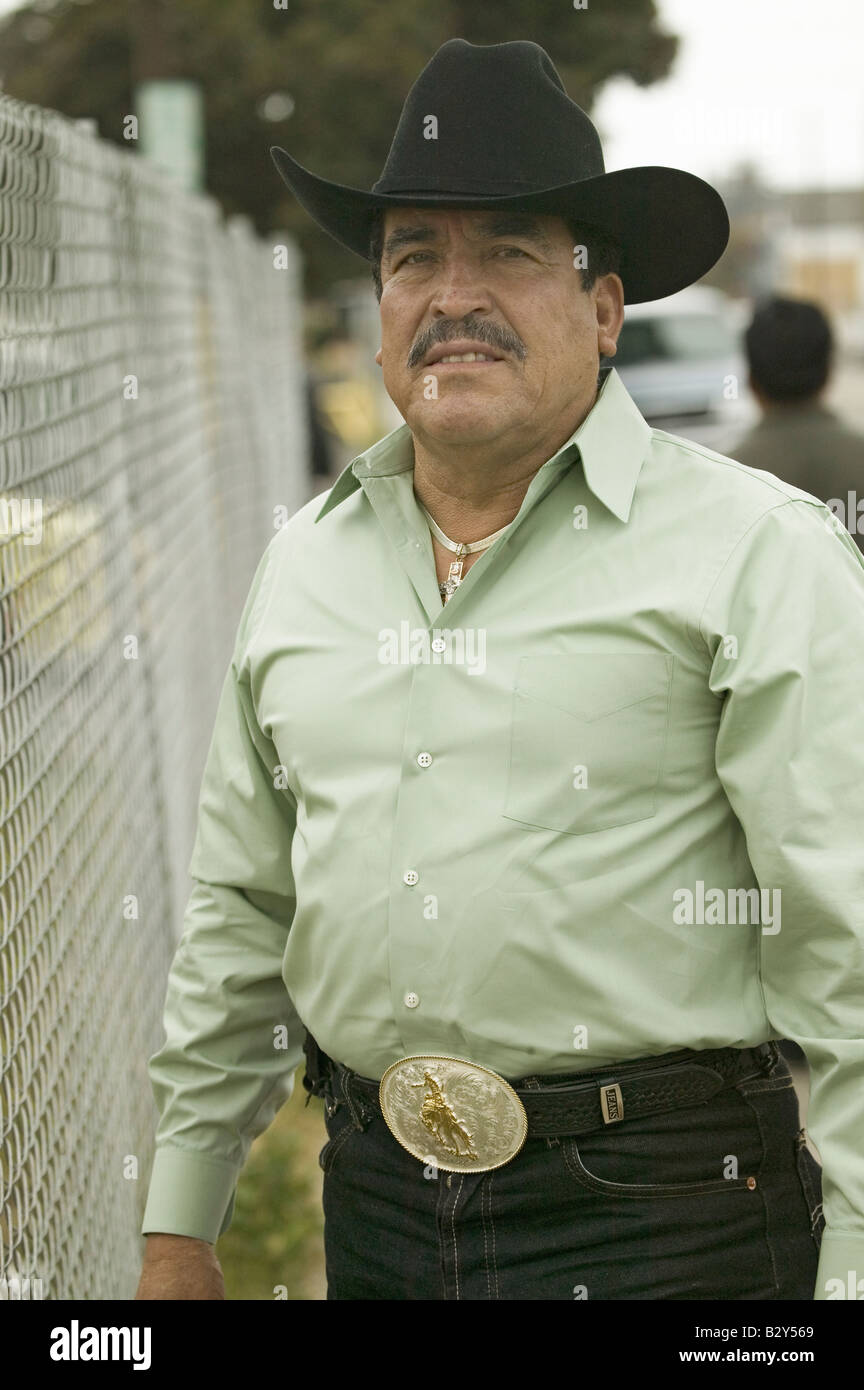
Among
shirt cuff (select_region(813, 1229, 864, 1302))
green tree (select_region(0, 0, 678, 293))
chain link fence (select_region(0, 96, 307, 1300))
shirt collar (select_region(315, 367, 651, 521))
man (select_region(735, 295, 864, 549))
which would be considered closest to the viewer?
shirt cuff (select_region(813, 1229, 864, 1302))

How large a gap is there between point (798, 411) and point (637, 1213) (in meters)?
3.43

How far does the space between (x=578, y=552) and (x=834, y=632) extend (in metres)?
0.37

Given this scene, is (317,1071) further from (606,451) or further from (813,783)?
(606,451)

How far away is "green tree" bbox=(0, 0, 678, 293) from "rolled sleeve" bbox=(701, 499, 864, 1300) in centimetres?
2100

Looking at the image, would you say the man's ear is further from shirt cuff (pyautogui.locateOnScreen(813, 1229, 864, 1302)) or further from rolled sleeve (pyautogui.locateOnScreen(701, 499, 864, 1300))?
shirt cuff (pyautogui.locateOnScreen(813, 1229, 864, 1302))

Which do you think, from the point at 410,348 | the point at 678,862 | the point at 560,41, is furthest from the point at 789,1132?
the point at 560,41

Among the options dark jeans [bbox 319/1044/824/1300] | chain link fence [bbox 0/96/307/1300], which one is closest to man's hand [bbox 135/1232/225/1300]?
chain link fence [bbox 0/96/307/1300]

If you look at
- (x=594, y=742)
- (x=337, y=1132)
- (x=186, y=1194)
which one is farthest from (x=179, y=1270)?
(x=594, y=742)

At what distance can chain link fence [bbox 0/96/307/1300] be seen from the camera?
2805 millimetres

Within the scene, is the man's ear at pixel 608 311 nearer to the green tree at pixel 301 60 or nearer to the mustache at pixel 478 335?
the mustache at pixel 478 335

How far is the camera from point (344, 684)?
242cm

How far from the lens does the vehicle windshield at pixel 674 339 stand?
1633 centimetres

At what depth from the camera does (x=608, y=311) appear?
260 cm
